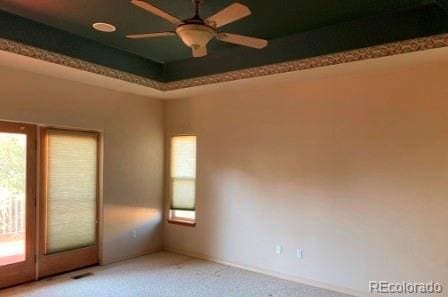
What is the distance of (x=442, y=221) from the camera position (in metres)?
3.67

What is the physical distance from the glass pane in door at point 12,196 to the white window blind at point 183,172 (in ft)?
7.66

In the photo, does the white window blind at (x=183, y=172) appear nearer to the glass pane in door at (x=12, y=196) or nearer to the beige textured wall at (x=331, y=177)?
the beige textured wall at (x=331, y=177)

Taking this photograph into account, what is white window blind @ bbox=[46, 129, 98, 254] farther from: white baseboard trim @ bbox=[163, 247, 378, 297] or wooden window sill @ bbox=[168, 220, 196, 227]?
white baseboard trim @ bbox=[163, 247, 378, 297]

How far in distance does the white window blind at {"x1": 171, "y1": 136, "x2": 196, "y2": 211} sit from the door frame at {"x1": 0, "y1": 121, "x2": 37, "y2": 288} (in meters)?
2.21

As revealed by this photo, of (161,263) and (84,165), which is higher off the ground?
(84,165)

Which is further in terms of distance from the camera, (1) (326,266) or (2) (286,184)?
(2) (286,184)

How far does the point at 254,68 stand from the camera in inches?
171

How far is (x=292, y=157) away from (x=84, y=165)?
9.74 ft

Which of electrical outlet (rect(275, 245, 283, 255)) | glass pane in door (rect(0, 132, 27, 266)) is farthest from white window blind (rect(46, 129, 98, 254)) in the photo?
electrical outlet (rect(275, 245, 283, 255))

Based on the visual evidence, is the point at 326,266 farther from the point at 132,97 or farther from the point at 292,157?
the point at 132,97

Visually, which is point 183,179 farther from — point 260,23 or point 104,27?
point 260,23

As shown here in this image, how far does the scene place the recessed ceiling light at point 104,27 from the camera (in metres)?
3.78

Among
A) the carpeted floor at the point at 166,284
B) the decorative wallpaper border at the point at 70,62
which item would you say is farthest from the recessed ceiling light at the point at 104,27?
the carpeted floor at the point at 166,284

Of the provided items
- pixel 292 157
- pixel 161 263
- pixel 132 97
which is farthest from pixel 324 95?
pixel 161 263
